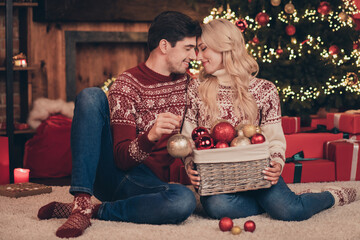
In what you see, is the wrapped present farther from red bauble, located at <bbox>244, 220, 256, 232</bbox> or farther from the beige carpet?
red bauble, located at <bbox>244, 220, 256, 232</bbox>

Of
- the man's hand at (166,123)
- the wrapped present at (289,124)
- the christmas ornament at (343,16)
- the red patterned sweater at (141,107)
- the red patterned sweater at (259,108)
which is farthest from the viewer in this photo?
the christmas ornament at (343,16)

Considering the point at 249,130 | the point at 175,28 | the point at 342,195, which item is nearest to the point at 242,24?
the point at 175,28

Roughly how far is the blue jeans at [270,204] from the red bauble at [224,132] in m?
0.30

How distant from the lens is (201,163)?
7.27 ft

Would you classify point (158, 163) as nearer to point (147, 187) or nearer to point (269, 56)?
point (147, 187)

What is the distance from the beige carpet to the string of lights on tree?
162cm

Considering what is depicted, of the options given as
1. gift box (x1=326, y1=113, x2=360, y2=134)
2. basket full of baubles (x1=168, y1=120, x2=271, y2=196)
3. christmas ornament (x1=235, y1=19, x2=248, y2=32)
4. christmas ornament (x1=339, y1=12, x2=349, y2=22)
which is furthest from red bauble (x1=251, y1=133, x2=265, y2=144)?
christmas ornament (x1=339, y1=12, x2=349, y2=22)

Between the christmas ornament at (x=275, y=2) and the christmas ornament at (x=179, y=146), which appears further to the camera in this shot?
the christmas ornament at (x=275, y=2)

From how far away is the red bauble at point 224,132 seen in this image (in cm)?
226

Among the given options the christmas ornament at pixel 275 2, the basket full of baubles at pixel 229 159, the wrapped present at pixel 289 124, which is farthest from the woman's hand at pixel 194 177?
the christmas ornament at pixel 275 2

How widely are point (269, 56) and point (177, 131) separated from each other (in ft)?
5.67

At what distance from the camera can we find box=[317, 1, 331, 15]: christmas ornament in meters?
3.96

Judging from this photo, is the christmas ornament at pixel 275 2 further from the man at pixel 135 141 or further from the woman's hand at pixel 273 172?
the woman's hand at pixel 273 172

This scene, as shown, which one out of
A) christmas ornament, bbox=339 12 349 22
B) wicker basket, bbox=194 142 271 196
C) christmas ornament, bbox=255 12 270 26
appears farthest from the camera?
christmas ornament, bbox=339 12 349 22
